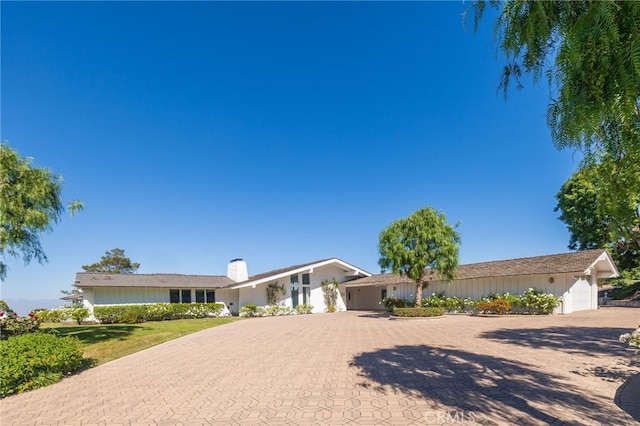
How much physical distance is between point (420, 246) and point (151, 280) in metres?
20.9

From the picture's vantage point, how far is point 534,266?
74.7 feet

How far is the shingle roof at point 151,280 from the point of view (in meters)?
25.1

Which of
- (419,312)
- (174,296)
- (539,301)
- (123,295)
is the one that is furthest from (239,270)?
(539,301)

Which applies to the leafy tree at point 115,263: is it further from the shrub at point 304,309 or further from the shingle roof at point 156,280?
the shrub at point 304,309

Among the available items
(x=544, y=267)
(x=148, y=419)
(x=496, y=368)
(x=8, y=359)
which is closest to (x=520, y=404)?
(x=496, y=368)

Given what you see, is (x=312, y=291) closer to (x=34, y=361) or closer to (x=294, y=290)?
(x=294, y=290)

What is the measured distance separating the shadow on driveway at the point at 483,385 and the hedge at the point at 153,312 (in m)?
20.7

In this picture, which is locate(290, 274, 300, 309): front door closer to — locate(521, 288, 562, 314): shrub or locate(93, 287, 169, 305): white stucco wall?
locate(93, 287, 169, 305): white stucco wall

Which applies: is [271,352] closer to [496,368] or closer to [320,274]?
[496,368]

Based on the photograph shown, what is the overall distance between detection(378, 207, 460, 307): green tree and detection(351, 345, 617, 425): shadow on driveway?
11476 mm

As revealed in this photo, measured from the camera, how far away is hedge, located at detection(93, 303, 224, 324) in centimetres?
2395

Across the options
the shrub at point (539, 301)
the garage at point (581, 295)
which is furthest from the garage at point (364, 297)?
the garage at point (581, 295)

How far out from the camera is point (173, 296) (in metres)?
27.9

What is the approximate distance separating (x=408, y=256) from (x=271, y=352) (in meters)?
12.0
